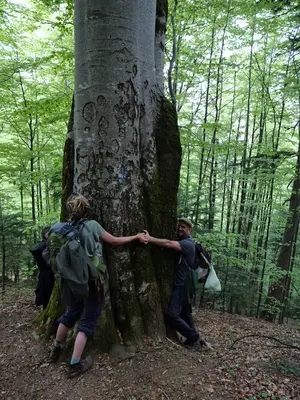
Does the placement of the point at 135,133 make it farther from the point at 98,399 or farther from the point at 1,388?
the point at 1,388

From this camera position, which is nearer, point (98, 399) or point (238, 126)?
point (98, 399)

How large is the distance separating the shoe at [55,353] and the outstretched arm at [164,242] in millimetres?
1597

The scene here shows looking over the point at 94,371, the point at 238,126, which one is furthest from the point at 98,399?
the point at 238,126

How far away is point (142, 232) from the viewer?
321 centimetres

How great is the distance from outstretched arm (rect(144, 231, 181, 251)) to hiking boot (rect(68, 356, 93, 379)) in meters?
1.48

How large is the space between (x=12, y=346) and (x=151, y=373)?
1.85m

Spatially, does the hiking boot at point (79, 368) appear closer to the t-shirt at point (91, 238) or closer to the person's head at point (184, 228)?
the t-shirt at point (91, 238)

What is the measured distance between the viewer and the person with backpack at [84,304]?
2.58 meters

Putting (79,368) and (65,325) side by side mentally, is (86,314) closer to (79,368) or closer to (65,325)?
(65,325)

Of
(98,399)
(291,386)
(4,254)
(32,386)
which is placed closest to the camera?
(98,399)

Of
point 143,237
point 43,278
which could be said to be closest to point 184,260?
point 143,237

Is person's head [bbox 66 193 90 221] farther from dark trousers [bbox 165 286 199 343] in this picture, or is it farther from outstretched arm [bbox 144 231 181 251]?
dark trousers [bbox 165 286 199 343]

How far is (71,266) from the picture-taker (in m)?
2.38

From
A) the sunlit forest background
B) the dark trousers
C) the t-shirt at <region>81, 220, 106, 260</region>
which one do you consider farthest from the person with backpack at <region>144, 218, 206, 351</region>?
the sunlit forest background
